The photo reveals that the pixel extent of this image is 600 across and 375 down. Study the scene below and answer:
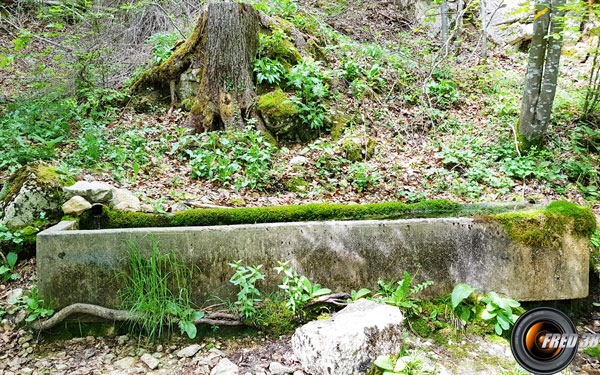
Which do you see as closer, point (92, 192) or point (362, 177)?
point (92, 192)

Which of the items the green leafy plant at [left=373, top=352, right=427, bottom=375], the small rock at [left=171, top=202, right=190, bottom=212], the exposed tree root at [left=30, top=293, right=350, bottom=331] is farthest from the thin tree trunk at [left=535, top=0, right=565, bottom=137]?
the small rock at [left=171, top=202, right=190, bottom=212]

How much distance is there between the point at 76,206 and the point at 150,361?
1532 millimetres

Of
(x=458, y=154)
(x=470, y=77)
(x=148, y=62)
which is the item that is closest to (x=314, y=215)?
(x=458, y=154)

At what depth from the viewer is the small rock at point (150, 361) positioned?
231cm

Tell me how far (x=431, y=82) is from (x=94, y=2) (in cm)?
804

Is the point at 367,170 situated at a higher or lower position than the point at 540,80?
lower

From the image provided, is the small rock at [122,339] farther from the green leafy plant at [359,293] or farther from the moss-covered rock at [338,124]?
the moss-covered rock at [338,124]

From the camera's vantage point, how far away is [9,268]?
294 centimetres

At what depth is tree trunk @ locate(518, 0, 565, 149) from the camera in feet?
17.3

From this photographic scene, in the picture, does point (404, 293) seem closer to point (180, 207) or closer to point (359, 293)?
point (359, 293)

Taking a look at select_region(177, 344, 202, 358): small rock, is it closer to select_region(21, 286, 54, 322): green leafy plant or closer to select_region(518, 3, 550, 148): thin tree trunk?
select_region(21, 286, 54, 322): green leafy plant

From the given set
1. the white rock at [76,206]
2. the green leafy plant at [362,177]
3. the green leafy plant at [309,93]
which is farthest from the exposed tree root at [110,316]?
the green leafy plant at [309,93]

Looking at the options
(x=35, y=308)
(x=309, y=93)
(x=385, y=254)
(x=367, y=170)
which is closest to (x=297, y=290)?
(x=385, y=254)

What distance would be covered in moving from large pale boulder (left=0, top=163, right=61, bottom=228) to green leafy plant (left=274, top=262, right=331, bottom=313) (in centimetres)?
226
